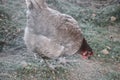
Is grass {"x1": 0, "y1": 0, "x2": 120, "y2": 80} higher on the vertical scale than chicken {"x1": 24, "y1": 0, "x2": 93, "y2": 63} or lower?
lower

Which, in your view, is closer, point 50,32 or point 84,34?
point 50,32

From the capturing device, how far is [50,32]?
108 inches

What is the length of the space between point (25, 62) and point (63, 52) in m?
0.77

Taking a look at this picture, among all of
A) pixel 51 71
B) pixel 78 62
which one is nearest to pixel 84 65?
pixel 78 62

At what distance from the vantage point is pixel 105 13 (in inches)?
216

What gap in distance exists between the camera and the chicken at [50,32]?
2680mm

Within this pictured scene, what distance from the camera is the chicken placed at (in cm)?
268

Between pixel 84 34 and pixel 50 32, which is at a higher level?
pixel 50 32

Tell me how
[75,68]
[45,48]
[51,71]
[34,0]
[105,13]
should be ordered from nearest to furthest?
[34,0]
[45,48]
[51,71]
[75,68]
[105,13]

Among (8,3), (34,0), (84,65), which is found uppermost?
(34,0)

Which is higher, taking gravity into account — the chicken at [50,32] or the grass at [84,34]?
the chicken at [50,32]

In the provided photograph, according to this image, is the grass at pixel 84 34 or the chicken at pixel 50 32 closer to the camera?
the chicken at pixel 50 32

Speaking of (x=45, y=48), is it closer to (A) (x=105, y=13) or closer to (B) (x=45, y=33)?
(B) (x=45, y=33)

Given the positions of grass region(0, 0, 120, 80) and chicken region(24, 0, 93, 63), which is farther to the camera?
grass region(0, 0, 120, 80)
